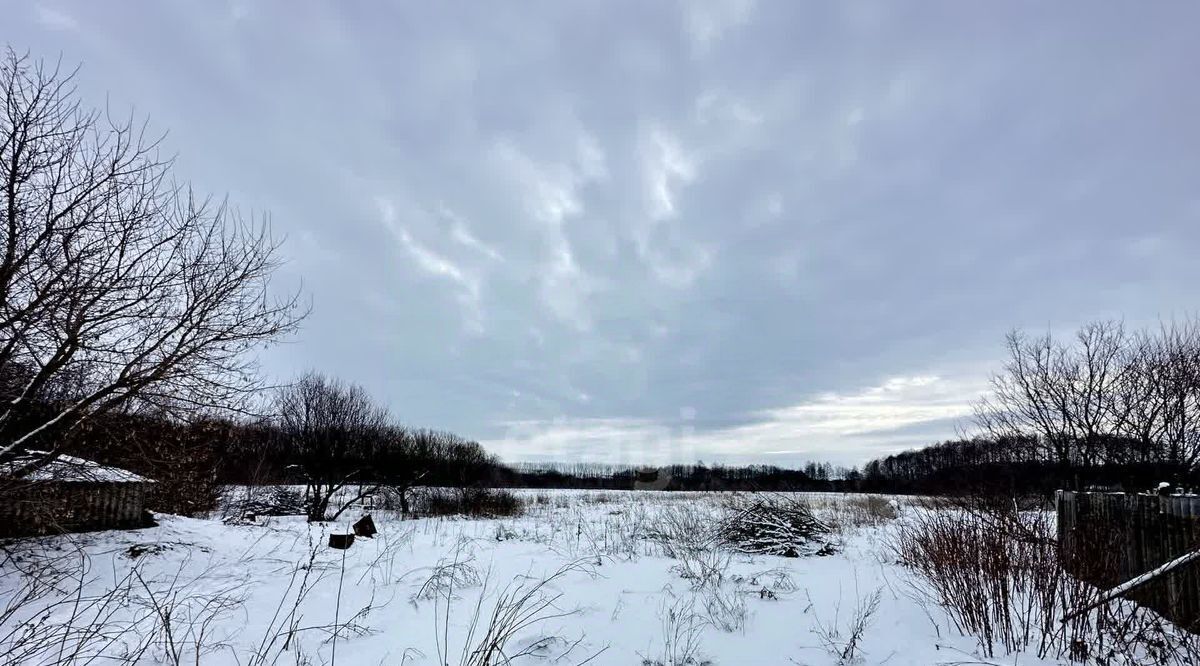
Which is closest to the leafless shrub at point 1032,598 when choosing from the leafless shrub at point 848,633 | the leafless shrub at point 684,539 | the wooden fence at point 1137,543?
the wooden fence at point 1137,543

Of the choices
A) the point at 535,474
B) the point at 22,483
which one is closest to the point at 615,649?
the point at 22,483

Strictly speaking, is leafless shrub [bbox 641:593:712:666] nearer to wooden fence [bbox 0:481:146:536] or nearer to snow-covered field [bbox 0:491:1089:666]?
snow-covered field [bbox 0:491:1089:666]

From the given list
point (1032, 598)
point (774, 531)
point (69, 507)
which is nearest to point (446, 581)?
point (69, 507)

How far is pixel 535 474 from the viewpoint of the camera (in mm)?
85625

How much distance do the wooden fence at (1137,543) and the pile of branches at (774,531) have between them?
4.53m

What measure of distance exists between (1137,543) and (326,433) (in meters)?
21.6

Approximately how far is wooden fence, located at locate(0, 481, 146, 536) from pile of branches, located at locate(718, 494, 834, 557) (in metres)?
11.0

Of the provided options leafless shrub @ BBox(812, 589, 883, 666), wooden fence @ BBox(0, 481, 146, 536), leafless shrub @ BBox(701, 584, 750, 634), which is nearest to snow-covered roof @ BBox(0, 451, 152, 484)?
wooden fence @ BBox(0, 481, 146, 536)

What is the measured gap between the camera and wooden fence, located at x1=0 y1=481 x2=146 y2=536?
7.54m

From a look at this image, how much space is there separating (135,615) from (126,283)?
390 centimetres

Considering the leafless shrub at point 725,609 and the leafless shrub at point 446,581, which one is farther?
the leafless shrub at point 446,581

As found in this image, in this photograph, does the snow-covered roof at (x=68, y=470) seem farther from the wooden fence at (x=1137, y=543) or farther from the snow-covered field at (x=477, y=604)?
the wooden fence at (x=1137, y=543)

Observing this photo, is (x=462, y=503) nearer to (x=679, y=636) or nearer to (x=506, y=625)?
(x=506, y=625)

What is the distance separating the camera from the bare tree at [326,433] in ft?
65.2
